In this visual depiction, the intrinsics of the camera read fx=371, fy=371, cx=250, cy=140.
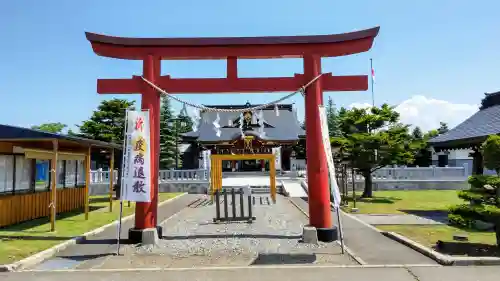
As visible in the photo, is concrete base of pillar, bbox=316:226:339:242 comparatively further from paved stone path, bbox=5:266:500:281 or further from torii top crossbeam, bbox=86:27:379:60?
torii top crossbeam, bbox=86:27:379:60

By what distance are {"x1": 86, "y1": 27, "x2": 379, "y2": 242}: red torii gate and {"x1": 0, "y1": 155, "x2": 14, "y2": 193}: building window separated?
4971 mm

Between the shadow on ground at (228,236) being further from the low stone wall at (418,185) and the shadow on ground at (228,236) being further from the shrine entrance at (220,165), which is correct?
the low stone wall at (418,185)

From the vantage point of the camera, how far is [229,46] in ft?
33.3

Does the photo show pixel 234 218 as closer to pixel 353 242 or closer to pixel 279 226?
pixel 279 226

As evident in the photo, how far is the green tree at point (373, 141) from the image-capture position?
19.7 metres

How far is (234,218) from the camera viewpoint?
1359 centimetres

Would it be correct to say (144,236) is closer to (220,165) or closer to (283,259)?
(283,259)

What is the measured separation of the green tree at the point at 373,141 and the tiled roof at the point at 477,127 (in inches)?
149

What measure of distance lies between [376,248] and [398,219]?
212 inches

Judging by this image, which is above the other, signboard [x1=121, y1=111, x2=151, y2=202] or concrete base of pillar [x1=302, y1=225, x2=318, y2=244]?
signboard [x1=121, y1=111, x2=151, y2=202]

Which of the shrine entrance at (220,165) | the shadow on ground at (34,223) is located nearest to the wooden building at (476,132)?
the shrine entrance at (220,165)

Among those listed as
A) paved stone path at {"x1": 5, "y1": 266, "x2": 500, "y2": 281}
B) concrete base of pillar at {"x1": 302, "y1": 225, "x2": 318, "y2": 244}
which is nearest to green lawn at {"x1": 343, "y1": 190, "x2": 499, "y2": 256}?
paved stone path at {"x1": 5, "y1": 266, "x2": 500, "y2": 281}

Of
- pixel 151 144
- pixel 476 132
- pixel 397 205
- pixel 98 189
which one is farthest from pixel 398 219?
pixel 98 189

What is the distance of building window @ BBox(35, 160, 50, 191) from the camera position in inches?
551
